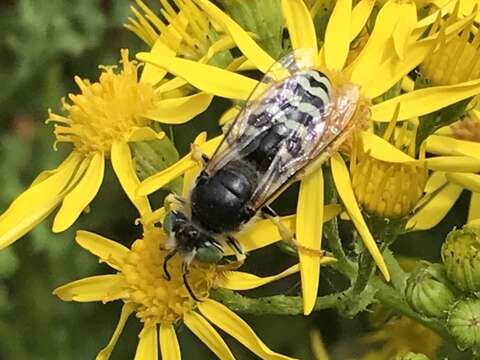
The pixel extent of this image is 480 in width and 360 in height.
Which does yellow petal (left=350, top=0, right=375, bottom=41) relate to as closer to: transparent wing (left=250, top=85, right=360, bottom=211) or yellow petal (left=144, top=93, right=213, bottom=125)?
transparent wing (left=250, top=85, right=360, bottom=211)

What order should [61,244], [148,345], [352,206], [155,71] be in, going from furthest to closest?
[61,244] < [155,71] < [148,345] < [352,206]

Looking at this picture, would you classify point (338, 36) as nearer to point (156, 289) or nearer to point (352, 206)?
point (352, 206)

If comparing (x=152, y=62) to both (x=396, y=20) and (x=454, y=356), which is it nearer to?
(x=396, y=20)

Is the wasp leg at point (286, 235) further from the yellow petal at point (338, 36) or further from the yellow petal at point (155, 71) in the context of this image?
the yellow petal at point (155, 71)

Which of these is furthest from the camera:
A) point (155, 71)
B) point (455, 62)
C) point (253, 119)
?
point (155, 71)

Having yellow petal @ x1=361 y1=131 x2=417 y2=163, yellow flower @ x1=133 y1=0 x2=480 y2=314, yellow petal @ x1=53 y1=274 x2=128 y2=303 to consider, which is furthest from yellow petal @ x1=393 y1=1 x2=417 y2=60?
yellow petal @ x1=53 y1=274 x2=128 y2=303

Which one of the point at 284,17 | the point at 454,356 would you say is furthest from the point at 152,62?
the point at 454,356

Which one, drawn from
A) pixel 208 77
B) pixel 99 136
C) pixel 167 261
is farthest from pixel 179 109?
pixel 167 261
